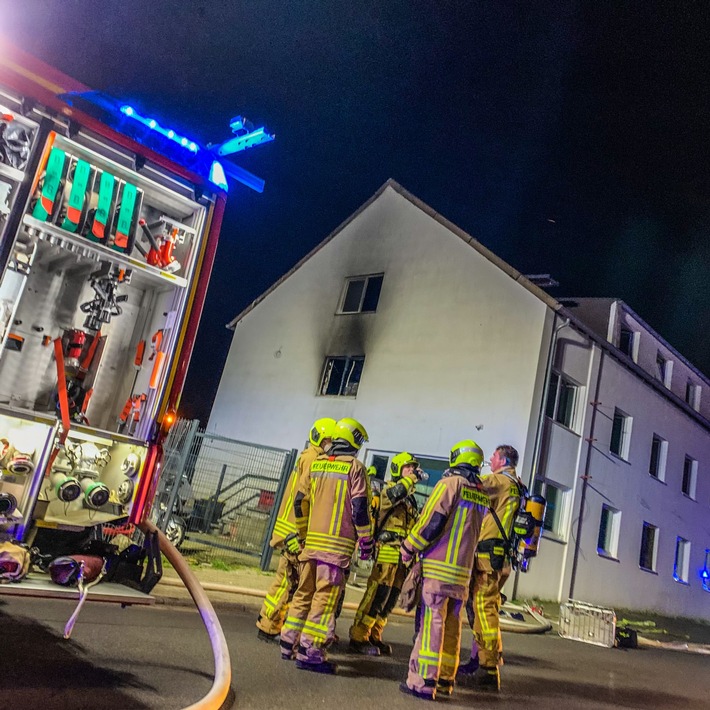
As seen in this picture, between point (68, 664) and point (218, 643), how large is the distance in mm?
1100

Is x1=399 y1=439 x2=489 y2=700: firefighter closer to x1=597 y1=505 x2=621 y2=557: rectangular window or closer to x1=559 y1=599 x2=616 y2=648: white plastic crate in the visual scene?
x1=559 y1=599 x2=616 y2=648: white plastic crate

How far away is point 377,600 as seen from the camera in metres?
6.21

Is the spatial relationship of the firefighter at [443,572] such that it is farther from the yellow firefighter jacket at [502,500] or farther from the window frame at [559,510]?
the window frame at [559,510]

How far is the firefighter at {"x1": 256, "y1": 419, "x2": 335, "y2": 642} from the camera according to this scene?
5.52 meters

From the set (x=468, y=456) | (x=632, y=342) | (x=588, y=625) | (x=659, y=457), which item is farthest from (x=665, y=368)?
Answer: (x=468, y=456)

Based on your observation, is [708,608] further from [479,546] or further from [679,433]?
[479,546]

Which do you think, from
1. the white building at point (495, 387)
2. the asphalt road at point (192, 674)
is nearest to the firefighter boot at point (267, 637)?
the asphalt road at point (192, 674)

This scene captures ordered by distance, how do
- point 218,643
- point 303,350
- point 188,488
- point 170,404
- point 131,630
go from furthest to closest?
1. point 303,350
2. point 188,488
3. point 131,630
4. point 170,404
5. point 218,643

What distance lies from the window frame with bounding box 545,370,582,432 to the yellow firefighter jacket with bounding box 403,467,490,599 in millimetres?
10039

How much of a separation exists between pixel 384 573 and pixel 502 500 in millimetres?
1372

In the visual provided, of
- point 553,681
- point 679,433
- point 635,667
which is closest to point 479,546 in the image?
point 553,681

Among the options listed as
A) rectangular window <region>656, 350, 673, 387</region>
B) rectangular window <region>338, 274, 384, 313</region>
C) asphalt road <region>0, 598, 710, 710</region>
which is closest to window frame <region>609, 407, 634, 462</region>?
rectangular window <region>656, 350, 673, 387</region>

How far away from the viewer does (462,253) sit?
16.6m

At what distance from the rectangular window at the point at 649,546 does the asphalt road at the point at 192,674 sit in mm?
11897
